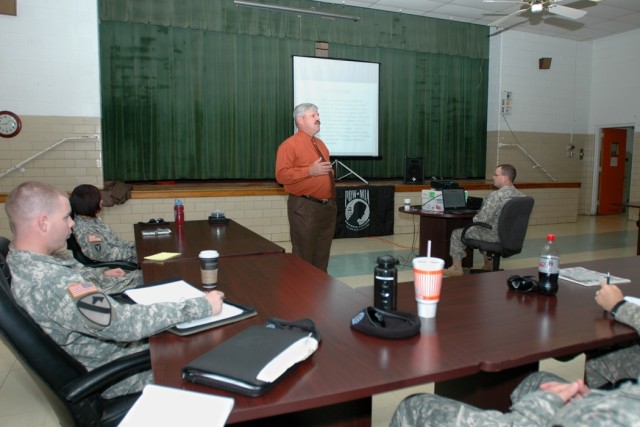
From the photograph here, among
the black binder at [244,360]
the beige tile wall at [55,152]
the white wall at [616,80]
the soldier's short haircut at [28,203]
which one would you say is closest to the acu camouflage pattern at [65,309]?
the soldier's short haircut at [28,203]

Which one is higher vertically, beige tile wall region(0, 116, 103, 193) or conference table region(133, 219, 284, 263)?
beige tile wall region(0, 116, 103, 193)

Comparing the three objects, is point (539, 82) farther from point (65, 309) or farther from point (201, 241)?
point (65, 309)

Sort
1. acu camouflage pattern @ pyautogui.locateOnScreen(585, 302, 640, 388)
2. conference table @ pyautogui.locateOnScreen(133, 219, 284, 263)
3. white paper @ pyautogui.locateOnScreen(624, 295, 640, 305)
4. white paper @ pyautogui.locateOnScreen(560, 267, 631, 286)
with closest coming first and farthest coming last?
white paper @ pyautogui.locateOnScreen(624, 295, 640, 305) < acu camouflage pattern @ pyautogui.locateOnScreen(585, 302, 640, 388) < white paper @ pyautogui.locateOnScreen(560, 267, 631, 286) < conference table @ pyautogui.locateOnScreen(133, 219, 284, 263)

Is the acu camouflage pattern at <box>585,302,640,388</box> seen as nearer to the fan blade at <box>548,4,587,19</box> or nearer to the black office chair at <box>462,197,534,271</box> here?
the black office chair at <box>462,197,534,271</box>

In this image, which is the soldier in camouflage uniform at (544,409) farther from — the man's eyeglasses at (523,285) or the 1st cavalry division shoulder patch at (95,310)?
the 1st cavalry division shoulder patch at (95,310)

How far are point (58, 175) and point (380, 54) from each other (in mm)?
5305

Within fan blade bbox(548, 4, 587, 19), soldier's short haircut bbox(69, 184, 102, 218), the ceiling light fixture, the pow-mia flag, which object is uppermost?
the ceiling light fixture

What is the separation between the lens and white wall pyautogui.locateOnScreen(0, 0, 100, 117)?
6.10 meters

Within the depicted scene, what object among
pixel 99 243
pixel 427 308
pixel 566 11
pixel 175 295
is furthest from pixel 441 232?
pixel 175 295

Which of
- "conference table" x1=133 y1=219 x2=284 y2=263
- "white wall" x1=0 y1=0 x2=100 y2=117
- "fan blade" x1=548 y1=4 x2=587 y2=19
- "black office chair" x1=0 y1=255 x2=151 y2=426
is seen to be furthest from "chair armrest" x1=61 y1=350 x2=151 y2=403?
"fan blade" x1=548 y1=4 x2=587 y2=19

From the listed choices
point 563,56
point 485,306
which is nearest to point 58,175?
point 485,306

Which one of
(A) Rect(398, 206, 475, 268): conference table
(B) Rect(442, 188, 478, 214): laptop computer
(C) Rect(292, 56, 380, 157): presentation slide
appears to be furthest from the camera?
(C) Rect(292, 56, 380, 157): presentation slide

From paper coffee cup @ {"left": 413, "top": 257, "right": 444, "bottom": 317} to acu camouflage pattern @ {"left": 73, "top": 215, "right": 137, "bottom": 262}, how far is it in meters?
2.16

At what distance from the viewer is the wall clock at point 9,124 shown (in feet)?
20.1
